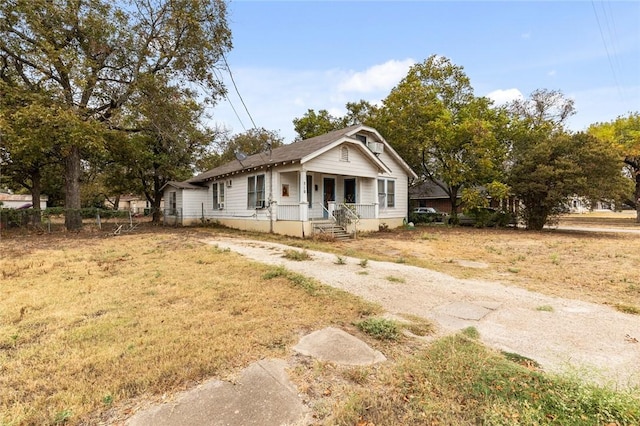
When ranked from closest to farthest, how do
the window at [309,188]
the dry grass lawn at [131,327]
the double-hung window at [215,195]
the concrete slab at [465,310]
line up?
the dry grass lawn at [131,327] → the concrete slab at [465,310] → the window at [309,188] → the double-hung window at [215,195]

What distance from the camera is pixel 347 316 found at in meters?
4.21

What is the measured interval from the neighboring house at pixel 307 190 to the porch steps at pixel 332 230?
0.34 feet

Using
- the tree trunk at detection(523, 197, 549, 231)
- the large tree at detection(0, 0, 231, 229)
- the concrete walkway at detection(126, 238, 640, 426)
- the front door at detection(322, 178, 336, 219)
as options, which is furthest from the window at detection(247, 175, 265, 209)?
the tree trunk at detection(523, 197, 549, 231)

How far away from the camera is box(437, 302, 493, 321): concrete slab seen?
4.38 m

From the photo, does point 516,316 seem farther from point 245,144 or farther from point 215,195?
point 245,144

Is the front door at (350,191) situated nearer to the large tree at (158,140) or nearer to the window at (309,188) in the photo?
the window at (309,188)

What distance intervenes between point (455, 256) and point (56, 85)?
64.6 ft

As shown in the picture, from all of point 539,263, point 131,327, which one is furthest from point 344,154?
point 131,327

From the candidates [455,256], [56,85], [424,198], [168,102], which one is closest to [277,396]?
[455,256]

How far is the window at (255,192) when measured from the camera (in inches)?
605

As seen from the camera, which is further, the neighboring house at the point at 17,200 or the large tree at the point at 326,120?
the neighboring house at the point at 17,200

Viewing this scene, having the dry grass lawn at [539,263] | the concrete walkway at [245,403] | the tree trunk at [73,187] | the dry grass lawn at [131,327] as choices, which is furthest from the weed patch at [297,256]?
the tree trunk at [73,187]

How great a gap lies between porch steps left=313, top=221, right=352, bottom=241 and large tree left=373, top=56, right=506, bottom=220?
32.0 ft

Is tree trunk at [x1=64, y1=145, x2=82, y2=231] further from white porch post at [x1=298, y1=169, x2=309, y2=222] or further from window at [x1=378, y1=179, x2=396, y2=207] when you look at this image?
window at [x1=378, y1=179, x2=396, y2=207]
